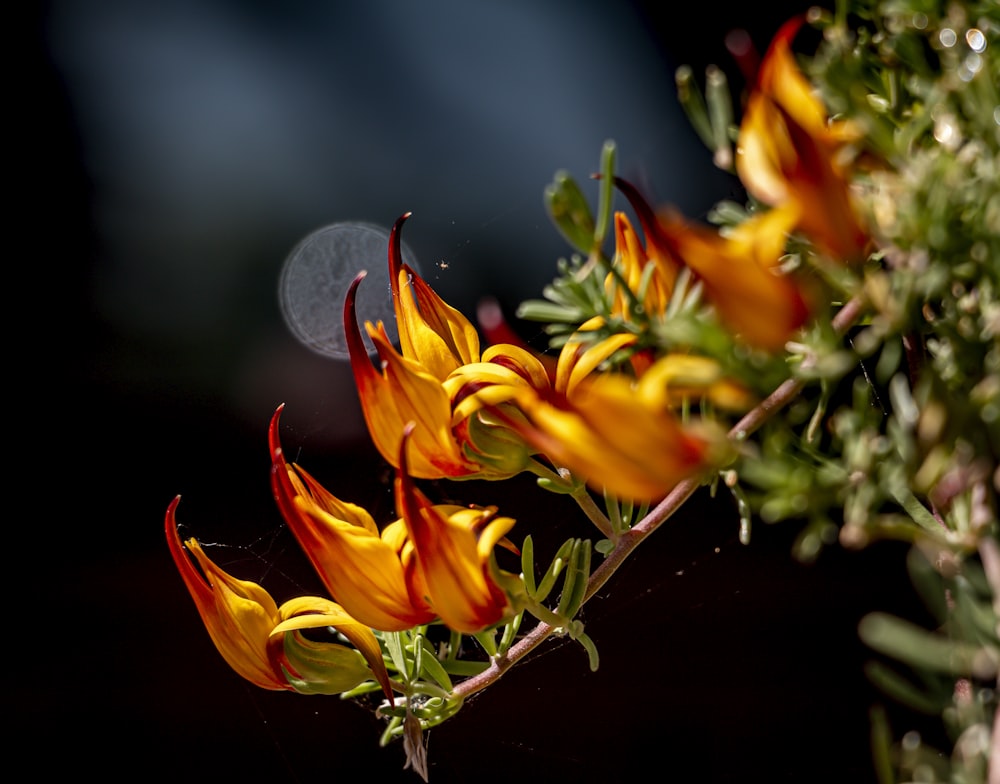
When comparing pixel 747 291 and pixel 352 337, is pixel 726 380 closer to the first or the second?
pixel 747 291

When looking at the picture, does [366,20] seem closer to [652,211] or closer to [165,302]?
[165,302]

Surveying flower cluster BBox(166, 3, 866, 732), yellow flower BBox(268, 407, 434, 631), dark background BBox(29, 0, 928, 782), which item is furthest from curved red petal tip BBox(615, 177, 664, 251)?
dark background BBox(29, 0, 928, 782)

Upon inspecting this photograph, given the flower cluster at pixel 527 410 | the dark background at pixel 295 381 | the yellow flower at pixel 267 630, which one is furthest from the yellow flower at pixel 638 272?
A: the dark background at pixel 295 381

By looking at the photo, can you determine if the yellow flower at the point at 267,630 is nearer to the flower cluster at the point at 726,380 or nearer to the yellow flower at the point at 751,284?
the flower cluster at the point at 726,380

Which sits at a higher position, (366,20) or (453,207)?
(366,20)

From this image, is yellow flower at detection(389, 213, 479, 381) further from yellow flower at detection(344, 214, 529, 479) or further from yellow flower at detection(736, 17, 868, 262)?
yellow flower at detection(736, 17, 868, 262)

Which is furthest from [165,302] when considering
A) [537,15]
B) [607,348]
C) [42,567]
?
[607,348]
